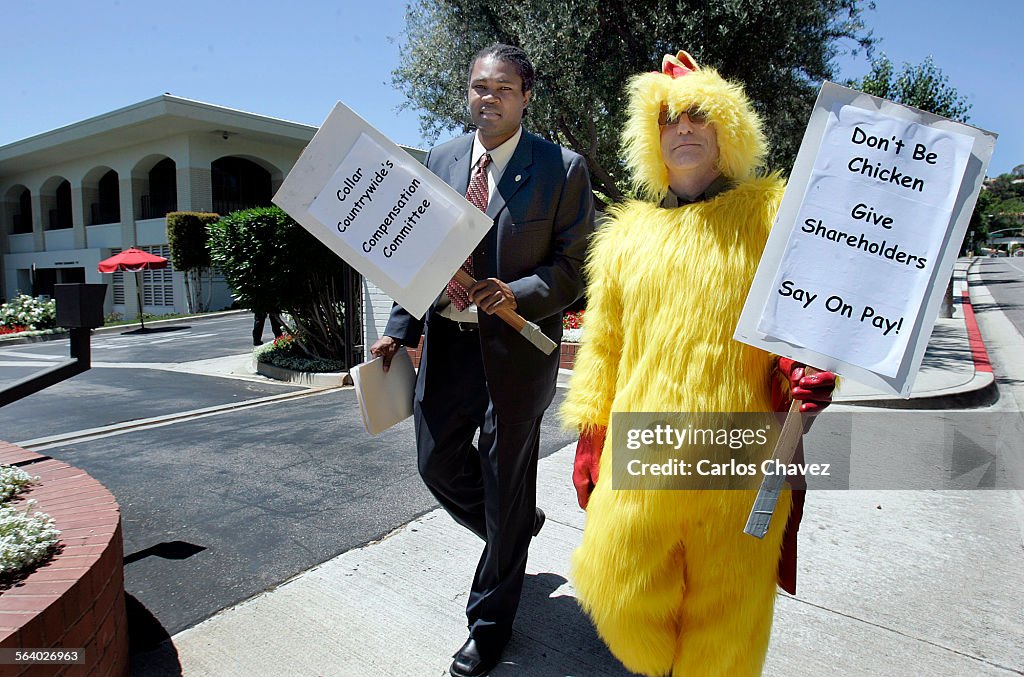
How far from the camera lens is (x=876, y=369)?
160cm

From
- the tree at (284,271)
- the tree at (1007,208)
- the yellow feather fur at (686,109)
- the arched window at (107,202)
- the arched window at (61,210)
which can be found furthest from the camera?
the tree at (1007,208)

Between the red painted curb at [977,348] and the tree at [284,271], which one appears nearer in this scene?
the red painted curb at [977,348]

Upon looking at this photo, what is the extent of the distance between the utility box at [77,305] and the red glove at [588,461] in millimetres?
2099

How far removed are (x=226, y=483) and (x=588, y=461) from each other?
3054 mm

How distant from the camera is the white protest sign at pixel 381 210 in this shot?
6.50 feet

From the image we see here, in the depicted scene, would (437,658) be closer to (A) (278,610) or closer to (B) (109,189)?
(A) (278,610)

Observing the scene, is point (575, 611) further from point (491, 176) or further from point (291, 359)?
point (291, 359)

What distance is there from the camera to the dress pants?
91.8 inches

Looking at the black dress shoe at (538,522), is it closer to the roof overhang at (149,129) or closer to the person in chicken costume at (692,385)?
the person in chicken costume at (692,385)

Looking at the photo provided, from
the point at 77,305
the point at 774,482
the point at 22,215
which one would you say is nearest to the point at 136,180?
the point at 22,215

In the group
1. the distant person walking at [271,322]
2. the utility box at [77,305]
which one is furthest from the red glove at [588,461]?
the distant person walking at [271,322]

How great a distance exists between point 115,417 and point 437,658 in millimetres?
5824

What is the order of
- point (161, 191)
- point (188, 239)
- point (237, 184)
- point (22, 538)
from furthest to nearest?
point (161, 191) → point (237, 184) → point (188, 239) → point (22, 538)

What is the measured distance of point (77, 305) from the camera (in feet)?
9.23
